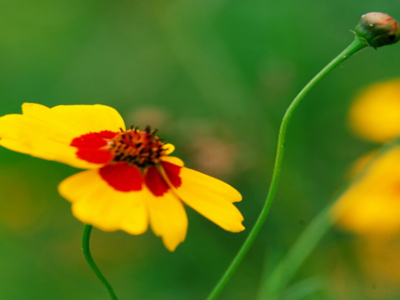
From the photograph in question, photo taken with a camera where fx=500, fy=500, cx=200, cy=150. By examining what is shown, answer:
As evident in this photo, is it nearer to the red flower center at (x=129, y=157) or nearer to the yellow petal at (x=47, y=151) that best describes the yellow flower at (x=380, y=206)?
the red flower center at (x=129, y=157)

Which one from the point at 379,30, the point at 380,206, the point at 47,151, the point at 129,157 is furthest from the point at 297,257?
the point at 47,151

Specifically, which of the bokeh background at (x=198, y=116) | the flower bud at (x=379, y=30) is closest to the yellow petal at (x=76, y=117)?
the flower bud at (x=379, y=30)

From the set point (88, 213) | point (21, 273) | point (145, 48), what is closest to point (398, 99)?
point (145, 48)

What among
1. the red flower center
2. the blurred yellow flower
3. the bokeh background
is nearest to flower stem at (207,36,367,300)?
the red flower center

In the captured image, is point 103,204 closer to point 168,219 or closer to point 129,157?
point 168,219

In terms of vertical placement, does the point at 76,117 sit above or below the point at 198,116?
above

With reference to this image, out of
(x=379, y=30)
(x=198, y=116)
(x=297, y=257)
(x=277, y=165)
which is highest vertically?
(x=379, y=30)

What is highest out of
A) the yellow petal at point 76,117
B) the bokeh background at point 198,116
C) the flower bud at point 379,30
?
the flower bud at point 379,30
